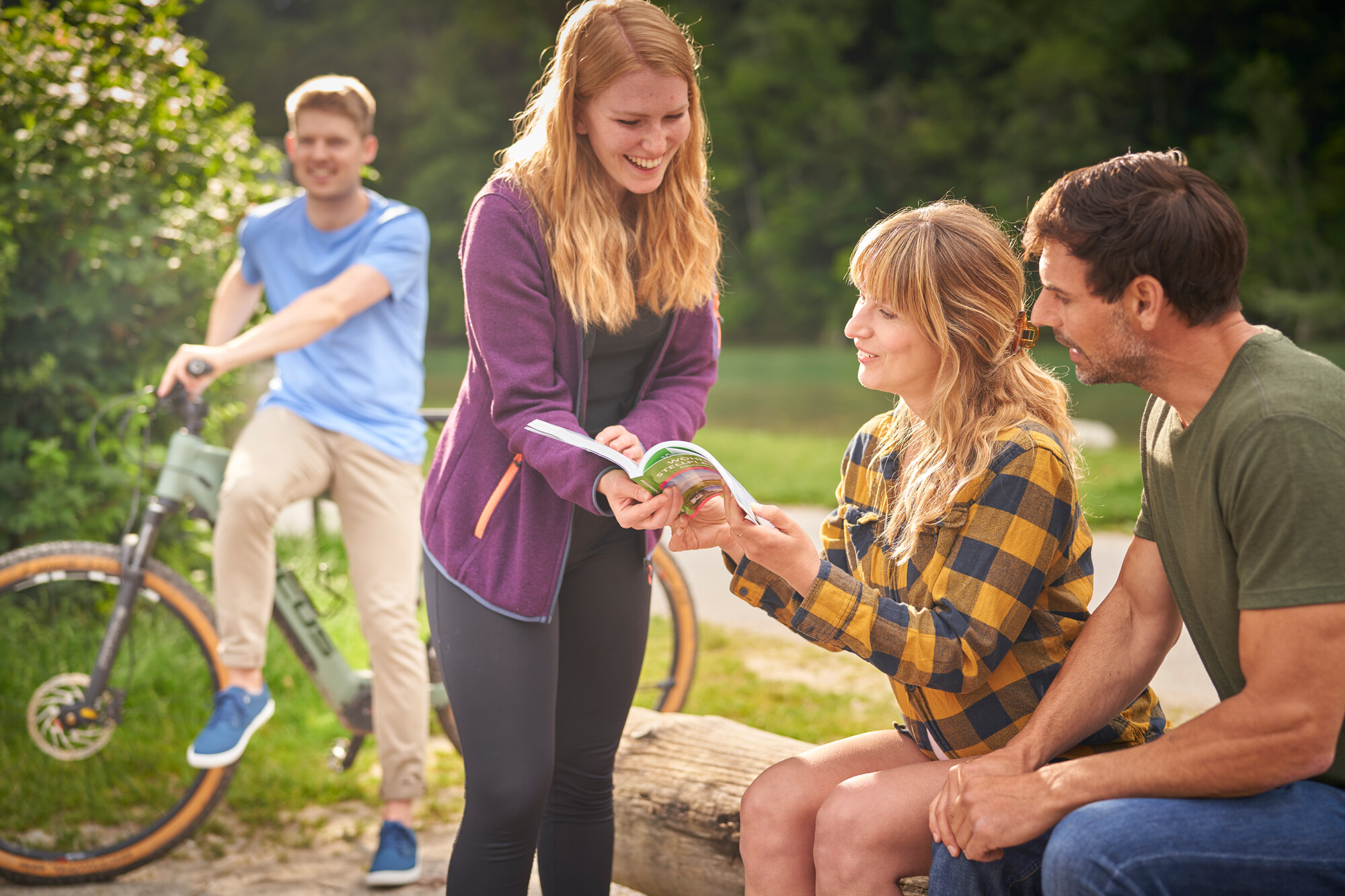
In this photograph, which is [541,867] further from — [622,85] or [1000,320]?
[622,85]

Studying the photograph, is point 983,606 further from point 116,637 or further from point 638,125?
point 116,637

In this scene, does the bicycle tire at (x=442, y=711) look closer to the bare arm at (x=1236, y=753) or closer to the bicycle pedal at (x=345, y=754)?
the bicycle pedal at (x=345, y=754)

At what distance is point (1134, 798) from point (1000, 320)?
0.81 m

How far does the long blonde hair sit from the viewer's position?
1.96 m

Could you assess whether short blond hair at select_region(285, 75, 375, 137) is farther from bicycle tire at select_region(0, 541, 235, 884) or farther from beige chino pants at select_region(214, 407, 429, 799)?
bicycle tire at select_region(0, 541, 235, 884)

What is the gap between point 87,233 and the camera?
415cm

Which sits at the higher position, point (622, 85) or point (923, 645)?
point (622, 85)

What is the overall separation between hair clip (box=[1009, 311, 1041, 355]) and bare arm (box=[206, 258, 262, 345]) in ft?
8.08

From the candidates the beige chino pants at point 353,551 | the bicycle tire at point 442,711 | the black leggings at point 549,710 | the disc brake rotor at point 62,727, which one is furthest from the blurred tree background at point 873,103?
the disc brake rotor at point 62,727

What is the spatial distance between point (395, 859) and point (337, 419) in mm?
1270

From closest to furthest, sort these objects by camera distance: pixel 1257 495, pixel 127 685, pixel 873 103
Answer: pixel 1257 495 < pixel 127 685 < pixel 873 103

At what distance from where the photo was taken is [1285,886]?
4.96ft

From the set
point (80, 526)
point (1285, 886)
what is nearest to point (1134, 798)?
point (1285, 886)

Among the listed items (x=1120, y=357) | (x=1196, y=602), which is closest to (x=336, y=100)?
(x=1120, y=357)
